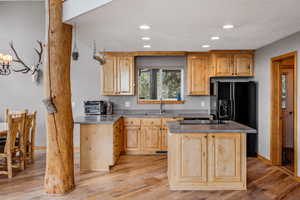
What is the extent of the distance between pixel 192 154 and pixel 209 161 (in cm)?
25

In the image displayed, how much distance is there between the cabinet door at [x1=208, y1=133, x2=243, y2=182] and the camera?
329cm

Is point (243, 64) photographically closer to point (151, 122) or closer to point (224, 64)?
point (224, 64)

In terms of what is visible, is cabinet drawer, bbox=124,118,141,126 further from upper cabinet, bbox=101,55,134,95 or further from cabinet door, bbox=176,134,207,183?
cabinet door, bbox=176,134,207,183

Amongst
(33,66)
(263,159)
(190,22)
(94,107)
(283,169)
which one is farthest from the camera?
(33,66)

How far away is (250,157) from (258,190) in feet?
6.31

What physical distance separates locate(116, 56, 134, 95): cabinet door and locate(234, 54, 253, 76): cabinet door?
2.36m

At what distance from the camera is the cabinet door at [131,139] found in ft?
17.7

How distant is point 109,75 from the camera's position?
18.6ft

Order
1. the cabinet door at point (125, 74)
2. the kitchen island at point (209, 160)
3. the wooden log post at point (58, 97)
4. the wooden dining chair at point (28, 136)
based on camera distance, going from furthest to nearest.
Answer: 1. the cabinet door at point (125, 74)
2. the wooden dining chair at point (28, 136)
3. the kitchen island at point (209, 160)
4. the wooden log post at point (58, 97)

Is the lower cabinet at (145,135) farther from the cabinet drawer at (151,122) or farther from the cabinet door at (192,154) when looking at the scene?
the cabinet door at (192,154)

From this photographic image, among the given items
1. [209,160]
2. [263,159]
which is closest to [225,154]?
[209,160]

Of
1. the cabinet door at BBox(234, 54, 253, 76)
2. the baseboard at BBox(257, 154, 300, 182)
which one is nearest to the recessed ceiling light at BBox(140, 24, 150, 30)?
the cabinet door at BBox(234, 54, 253, 76)

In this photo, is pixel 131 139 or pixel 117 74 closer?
pixel 131 139

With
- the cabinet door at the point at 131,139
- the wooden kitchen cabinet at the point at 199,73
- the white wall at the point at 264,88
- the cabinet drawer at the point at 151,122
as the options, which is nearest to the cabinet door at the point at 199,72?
the wooden kitchen cabinet at the point at 199,73
